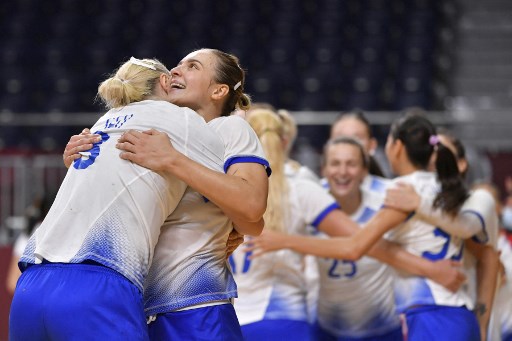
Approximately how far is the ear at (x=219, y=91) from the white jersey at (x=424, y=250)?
136 centimetres

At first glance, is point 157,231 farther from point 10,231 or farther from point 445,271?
point 10,231

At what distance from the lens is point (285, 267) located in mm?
4551

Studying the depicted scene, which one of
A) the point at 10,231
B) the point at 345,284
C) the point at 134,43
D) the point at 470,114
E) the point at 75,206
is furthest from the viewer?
the point at 134,43

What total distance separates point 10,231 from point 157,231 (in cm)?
727

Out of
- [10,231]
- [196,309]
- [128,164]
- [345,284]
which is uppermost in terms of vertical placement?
[128,164]

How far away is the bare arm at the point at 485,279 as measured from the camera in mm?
4727

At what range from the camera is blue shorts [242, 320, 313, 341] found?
171 inches

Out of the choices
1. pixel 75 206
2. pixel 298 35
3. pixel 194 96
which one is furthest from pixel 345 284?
pixel 298 35

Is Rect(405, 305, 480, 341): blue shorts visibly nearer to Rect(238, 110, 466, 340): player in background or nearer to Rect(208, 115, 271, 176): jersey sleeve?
Rect(238, 110, 466, 340): player in background

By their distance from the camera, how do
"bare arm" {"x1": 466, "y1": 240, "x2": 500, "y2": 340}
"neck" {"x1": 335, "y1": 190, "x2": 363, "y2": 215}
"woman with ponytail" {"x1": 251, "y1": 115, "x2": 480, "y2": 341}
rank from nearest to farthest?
"woman with ponytail" {"x1": 251, "y1": 115, "x2": 480, "y2": 341}, "bare arm" {"x1": 466, "y1": 240, "x2": 500, "y2": 340}, "neck" {"x1": 335, "y1": 190, "x2": 363, "y2": 215}

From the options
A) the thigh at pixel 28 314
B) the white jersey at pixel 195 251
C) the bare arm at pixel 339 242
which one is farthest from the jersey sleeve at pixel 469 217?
the thigh at pixel 28 314

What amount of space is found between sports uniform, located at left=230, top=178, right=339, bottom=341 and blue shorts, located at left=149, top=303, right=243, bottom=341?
1319 millimetres

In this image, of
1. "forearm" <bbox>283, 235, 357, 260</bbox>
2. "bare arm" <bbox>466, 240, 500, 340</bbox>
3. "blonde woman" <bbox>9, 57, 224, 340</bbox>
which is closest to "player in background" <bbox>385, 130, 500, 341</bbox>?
"bare arm" <bbox>466, 240, 500, 340</bbox>

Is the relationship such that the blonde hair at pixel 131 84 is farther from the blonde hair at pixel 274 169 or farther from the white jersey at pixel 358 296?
the white jersey at pixel 358 296
